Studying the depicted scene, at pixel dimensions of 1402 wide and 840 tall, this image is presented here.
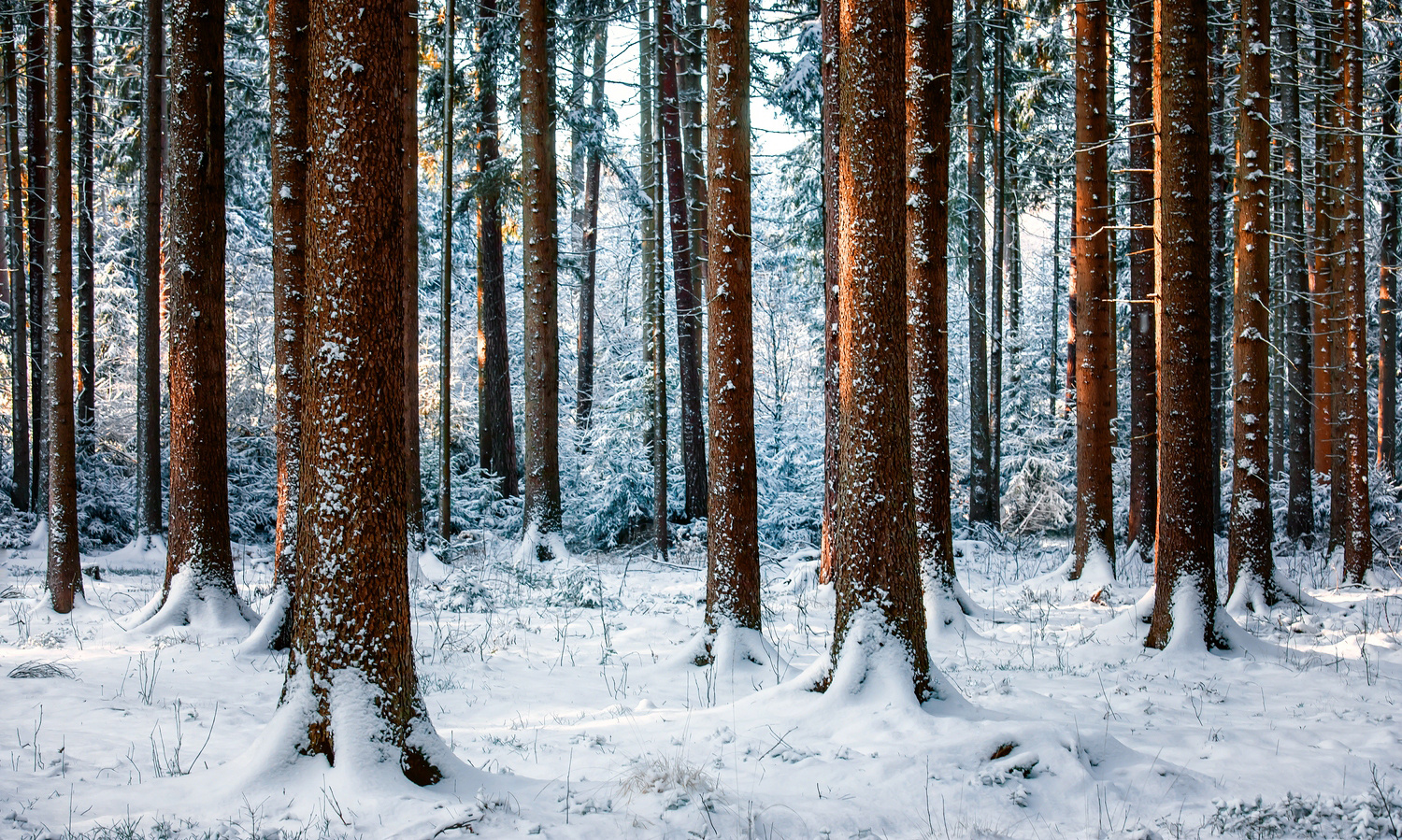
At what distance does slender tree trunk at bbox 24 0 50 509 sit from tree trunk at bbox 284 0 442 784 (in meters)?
12.7

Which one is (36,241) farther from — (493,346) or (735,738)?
(735,738)

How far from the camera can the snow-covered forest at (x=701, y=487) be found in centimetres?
423

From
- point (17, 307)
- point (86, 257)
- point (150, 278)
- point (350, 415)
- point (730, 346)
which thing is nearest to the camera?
point (350, 415)

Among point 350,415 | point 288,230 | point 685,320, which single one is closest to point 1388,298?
point 685,320

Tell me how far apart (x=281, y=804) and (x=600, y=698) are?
286 cm

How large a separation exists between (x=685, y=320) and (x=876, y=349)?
10856 millimetres

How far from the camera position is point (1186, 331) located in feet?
24.1

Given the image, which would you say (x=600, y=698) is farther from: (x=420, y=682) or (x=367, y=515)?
(x=367, y=515)

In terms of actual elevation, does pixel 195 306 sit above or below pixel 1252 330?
above

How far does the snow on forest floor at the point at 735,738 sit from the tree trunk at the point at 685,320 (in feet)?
24.6

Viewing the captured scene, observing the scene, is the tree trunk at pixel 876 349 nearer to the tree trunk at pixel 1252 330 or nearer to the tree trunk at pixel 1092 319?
the tree trunk at pixel 1252 330

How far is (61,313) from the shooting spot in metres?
8.98

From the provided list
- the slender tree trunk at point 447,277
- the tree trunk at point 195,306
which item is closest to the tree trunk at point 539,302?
the slender tree trunk at point 447,277

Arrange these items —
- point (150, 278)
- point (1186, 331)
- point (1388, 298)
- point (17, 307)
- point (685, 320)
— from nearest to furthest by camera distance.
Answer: point (1186, 331) < point (150, 278) < point (17, 307) < point (685, 320) < point (1388, 298)
